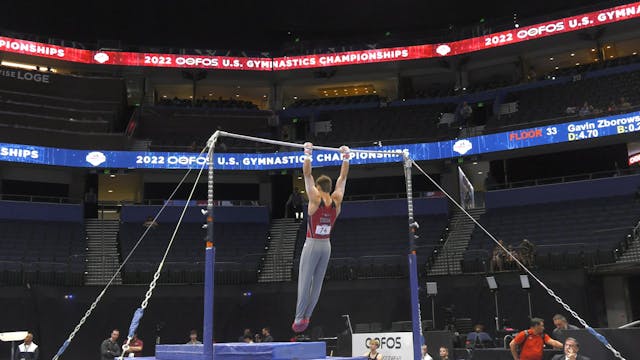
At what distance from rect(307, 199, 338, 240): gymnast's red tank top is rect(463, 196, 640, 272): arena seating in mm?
16478

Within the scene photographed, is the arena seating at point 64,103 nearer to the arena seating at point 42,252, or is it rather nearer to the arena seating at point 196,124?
the arena seating at point 196,124

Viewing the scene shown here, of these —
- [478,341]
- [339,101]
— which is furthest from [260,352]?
[339,101]

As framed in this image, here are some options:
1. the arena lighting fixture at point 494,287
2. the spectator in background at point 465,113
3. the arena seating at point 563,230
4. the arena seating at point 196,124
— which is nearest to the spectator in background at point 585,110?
the arena seating at point 563,230

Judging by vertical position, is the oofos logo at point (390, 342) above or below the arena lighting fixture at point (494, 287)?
below

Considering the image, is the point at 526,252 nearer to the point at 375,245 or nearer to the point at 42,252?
the point at 375,245

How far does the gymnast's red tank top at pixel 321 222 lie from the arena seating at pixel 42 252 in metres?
18.6

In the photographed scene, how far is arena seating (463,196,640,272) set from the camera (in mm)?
24266

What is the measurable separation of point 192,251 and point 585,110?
68.3 ft

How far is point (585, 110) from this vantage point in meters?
31.6

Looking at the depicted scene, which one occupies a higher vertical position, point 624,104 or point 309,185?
point 624,104

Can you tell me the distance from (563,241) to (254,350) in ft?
69.3

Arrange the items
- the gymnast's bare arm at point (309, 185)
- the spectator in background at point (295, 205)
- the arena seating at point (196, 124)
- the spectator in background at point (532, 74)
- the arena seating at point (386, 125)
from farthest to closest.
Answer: the spectator in background at point (532, 74), the arena seating at point (196, 124), the arena seating at point (386, 125), the spectator in background at point (295, 205), the gymnast's bare arm at point (309, 185)

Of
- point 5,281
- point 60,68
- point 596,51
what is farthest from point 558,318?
point 60,68

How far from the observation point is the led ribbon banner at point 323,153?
99.5 feet
